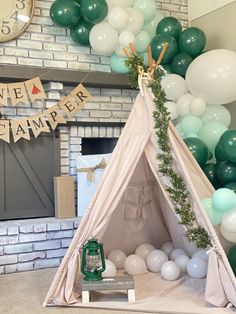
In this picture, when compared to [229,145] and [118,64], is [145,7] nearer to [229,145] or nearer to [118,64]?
[118,64]

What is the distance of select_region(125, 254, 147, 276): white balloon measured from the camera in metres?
→ 3.14

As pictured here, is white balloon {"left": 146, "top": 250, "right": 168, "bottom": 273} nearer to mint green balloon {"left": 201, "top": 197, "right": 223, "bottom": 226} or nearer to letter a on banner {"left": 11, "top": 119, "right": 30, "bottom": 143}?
mint green balloon {"left": 201, "top": 197, "right": 223, "bottom": 226}

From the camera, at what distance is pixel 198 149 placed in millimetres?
3371

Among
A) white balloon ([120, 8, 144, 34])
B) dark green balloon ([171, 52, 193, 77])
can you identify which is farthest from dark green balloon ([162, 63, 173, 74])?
white balloon ([120, 8, 144, 34])

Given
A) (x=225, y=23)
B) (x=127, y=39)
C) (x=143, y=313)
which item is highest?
(x=225, y=23)

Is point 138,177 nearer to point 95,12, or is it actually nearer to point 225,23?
point 95,12

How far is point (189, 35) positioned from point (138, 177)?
1433 millimetres

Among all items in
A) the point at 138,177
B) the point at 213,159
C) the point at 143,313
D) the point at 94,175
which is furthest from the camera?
the point at 94,175

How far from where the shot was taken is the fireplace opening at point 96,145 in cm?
451

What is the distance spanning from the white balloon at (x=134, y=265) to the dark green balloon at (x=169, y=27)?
2.07 meters

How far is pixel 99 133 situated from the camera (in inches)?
167

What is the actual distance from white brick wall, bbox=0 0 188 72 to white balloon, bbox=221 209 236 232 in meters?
2.11

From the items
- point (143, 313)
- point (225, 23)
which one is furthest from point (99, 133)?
point (143, 313)

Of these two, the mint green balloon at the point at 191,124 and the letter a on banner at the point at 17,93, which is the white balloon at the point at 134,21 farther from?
the letter a on banner at the point at 17,93
